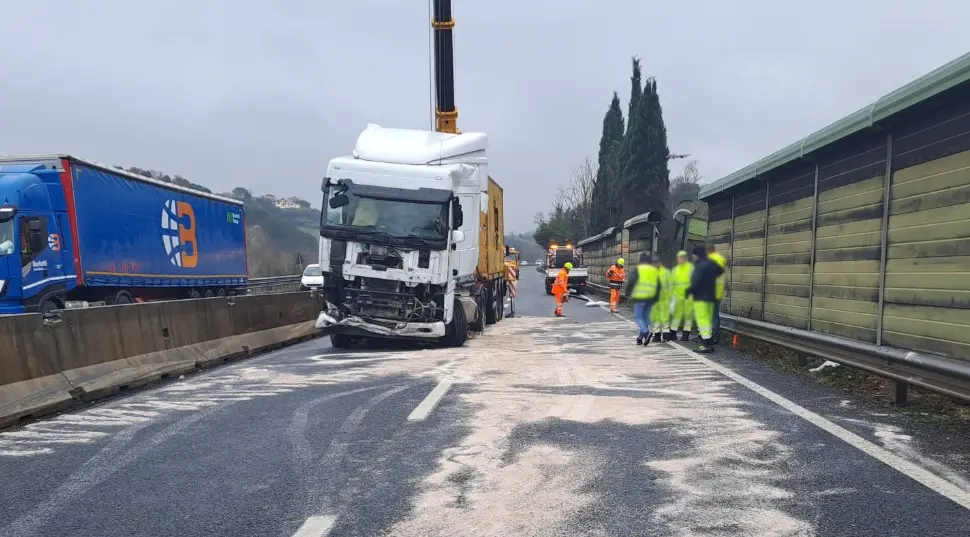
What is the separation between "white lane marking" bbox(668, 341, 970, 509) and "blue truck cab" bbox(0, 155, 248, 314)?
12788 mm

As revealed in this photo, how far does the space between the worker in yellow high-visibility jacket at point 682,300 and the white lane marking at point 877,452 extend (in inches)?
198

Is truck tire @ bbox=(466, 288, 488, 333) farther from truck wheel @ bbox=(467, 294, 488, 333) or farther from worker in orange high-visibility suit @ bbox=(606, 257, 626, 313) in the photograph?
worker in orange high-visibility suit @ bbox=(606, 257, 626, 313)

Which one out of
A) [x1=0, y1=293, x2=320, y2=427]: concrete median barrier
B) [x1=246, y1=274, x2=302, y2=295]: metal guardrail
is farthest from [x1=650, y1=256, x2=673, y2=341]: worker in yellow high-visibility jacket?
[x1=246, y1=274, x2=302, y2=295]: metal guardrail

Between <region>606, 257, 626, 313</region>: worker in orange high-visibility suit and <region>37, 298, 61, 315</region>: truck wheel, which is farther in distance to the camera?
<region>606, 257, 626, 313</region>: worker in orange high-visibility suit

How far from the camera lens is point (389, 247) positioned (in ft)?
39.2

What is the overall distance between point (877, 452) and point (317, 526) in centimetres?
391

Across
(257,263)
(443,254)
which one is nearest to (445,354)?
(443,254)

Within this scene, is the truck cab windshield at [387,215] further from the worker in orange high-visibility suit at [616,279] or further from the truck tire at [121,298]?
the worker in orange high-visibility suit at [616,279]

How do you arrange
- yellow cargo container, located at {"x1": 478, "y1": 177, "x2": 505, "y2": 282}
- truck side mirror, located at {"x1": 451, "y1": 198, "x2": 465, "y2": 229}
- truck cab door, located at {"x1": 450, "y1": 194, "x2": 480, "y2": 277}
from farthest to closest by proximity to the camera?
yellow cargo container, located at {"x1": 478, "y1": 177, "x2": 505, "y2": 282}, truck cab door, located at {"x1": 450, "y1": 194, "x2": 480, "y2": 277}, truck side mirror, located at {"x1": 451, "y1": 198, "x2": 465, "y2": 229}

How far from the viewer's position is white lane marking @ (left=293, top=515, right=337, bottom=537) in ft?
12.1

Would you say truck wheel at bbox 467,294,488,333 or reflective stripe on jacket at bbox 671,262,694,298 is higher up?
reflective stripe on jacket at bbox 671,262,694,298

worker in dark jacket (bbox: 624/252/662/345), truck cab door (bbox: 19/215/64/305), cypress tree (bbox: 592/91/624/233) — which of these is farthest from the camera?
cypress tree (bbox: 592/91/624/233)

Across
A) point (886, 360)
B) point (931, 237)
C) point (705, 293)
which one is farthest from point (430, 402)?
point (705, 293)

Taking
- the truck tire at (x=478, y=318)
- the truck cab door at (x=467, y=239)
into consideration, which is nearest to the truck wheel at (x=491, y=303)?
the truck tire at (x=478, y=318)
